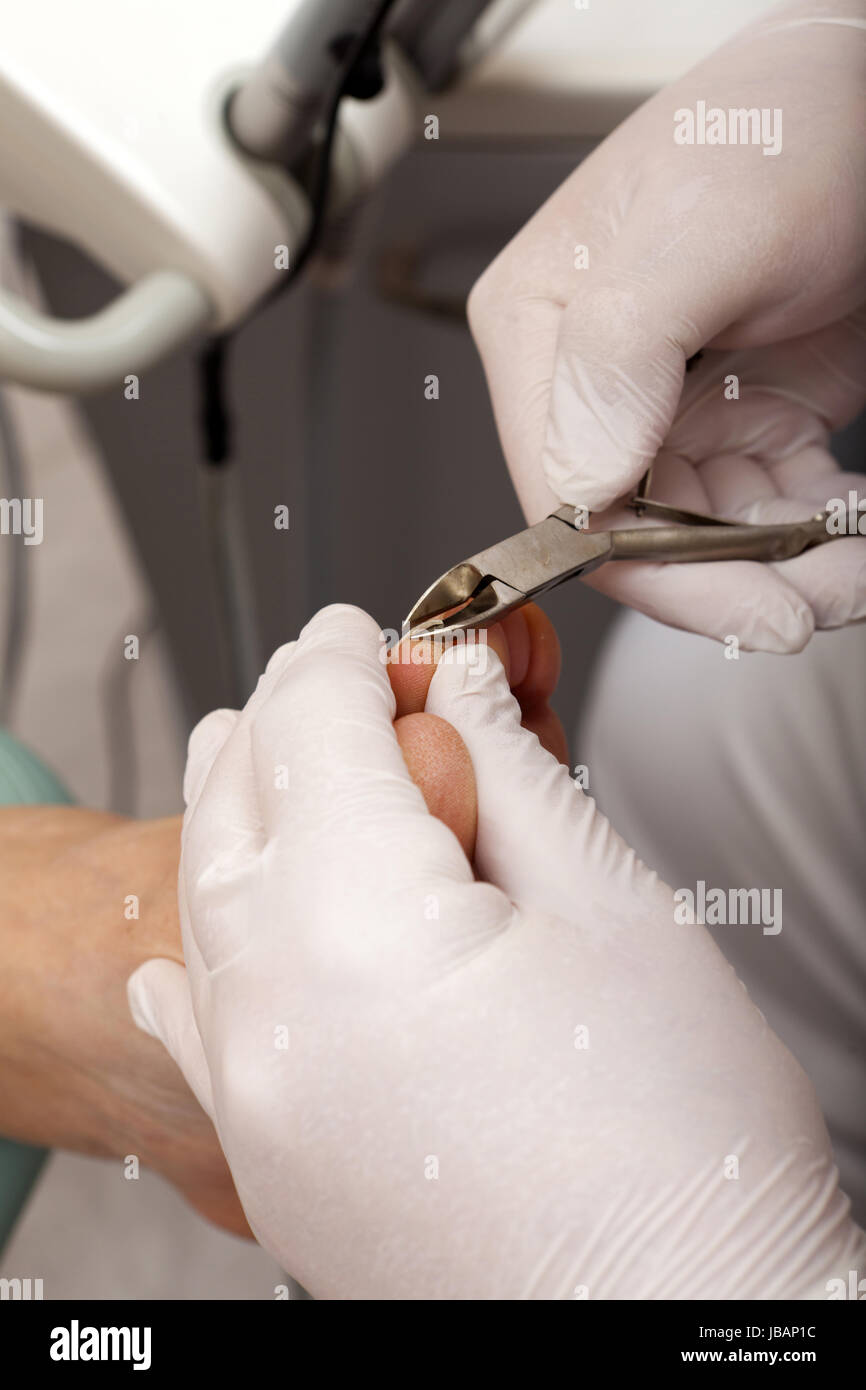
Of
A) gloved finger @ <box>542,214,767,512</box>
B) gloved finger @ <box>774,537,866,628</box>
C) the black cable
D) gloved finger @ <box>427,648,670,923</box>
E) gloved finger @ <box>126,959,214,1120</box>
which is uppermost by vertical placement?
the black cable

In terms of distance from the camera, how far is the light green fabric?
0.75 m

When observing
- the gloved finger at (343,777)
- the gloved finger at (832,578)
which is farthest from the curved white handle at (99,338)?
the gloved finger at (832,578)

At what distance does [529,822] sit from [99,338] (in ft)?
1.57

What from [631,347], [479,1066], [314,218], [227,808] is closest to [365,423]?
[314,218]

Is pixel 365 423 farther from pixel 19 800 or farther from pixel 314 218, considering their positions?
pixel 19 800

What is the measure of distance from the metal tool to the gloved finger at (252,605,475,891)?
0.19 feet

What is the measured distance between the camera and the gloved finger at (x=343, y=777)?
51cm

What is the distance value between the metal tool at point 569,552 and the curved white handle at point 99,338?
0.33 meters

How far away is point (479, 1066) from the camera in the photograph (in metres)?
0.48

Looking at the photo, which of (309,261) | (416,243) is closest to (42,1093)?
(309,261)

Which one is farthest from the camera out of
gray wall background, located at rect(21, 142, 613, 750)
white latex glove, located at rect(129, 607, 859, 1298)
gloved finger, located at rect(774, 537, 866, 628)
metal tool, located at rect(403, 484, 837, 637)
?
gray wall background, located at rect(21, 142, 613, 750)

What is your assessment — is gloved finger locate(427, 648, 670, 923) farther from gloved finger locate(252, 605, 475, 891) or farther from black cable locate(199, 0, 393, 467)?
black cable locate(199, 0, 393, 467)

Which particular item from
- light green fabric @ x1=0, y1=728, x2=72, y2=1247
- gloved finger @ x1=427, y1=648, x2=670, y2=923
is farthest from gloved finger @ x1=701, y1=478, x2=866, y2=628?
light green fabric @ x1=0, y1=728, x2=72, y2=1247

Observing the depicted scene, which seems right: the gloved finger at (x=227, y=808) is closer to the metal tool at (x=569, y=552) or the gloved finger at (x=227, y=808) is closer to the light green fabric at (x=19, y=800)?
the metal tool at (x=569, y=552)
